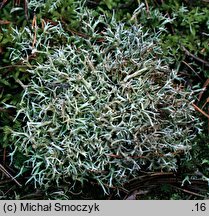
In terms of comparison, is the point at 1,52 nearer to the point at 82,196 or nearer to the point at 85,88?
the point at 85,88

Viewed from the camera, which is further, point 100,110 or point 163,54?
point 163,54

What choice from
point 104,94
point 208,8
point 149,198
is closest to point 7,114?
point 104,94

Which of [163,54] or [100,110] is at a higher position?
[163,54]
